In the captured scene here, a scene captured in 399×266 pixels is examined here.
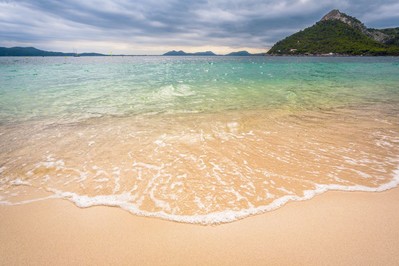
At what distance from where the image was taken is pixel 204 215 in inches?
149

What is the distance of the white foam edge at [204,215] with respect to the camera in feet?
12.2

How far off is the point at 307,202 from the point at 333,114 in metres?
7.99

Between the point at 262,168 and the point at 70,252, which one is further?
the point at 262,168

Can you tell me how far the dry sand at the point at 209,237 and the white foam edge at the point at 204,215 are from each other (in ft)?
0.37

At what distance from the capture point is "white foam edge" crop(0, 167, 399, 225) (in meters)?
3.73

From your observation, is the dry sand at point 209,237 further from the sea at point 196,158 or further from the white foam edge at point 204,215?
the sea at point 196,158

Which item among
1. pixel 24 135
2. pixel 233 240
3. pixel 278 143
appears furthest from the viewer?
pixel 24 135

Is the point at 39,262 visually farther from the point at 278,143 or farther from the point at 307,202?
the point at 278,143

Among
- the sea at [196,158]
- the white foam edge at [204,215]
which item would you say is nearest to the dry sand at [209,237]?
the white foam edge at [204,215]

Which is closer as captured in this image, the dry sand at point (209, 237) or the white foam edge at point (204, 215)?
the dry sand at point (209, 237)

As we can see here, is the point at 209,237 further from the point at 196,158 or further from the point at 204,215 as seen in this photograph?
the point at 196,158

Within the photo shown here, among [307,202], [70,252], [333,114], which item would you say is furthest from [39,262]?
[333,114]

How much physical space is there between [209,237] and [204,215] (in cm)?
48

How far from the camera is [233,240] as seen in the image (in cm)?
328
